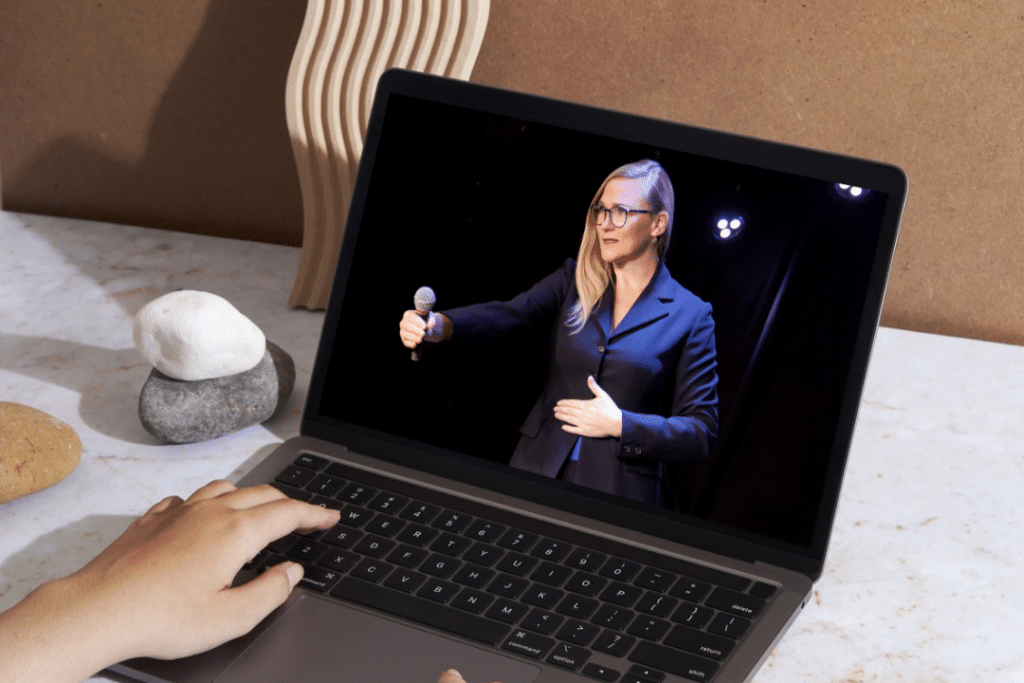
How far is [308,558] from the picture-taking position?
0.65 metres

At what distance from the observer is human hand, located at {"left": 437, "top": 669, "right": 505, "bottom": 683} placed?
0.54 m

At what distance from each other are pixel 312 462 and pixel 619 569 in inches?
9.4

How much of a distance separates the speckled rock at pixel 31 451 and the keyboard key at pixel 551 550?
35 cm

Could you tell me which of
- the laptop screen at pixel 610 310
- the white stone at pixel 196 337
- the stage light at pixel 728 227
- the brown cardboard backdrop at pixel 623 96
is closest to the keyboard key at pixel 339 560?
the laptop screen at pixel 610 310

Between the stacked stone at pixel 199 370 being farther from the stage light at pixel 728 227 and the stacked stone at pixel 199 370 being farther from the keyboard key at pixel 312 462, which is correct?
the stage light at pixel 728 227

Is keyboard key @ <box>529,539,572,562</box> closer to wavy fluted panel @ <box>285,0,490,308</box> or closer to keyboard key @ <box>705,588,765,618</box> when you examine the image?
keyboard key @ <box>705,588,765,618</box>

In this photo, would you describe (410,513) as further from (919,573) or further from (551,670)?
(919,573)

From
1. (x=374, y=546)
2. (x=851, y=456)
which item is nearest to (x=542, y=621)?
(x=374, y=546)

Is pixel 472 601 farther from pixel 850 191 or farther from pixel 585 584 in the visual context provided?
pixel 850 191

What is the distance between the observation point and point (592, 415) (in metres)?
0.69

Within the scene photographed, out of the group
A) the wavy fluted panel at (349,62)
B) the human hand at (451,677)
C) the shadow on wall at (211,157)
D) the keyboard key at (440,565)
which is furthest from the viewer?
the shadow on wall at (211,157)

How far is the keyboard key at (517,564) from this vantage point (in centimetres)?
64

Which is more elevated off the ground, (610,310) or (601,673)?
(610,310)

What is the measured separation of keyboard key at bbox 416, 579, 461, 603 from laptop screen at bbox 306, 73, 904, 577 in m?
0.11
